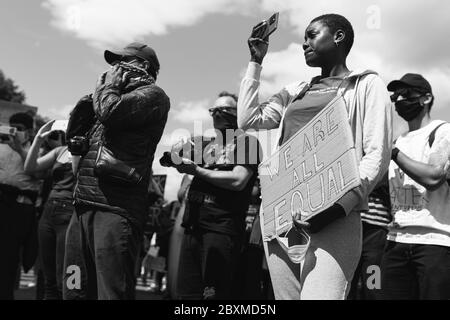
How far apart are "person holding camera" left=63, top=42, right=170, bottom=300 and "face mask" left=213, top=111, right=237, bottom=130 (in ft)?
3.76

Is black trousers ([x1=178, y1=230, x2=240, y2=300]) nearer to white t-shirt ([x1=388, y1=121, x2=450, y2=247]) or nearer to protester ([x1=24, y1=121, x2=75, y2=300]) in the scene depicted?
white t-shirt ([x1=388, y1=121, x2=450, y2=247])

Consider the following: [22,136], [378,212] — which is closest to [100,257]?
[378,212]

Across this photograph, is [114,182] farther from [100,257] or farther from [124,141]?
[100,257]

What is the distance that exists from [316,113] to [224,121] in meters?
1.85

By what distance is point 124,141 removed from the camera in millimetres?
2732

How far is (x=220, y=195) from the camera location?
12.1 ft

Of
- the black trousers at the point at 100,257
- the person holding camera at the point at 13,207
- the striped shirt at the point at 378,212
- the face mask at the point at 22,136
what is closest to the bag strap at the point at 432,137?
the striped shirt at the point at 378,212

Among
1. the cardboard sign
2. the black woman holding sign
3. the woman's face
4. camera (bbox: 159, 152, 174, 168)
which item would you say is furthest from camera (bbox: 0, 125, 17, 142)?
the woman's face

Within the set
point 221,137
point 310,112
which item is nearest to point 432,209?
point 310,112

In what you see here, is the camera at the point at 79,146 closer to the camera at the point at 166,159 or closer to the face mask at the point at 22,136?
the camera at the point at 166,159

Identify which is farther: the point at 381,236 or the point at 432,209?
the point at 381,236

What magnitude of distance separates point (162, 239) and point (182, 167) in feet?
11.2

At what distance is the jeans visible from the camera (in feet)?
14.6
